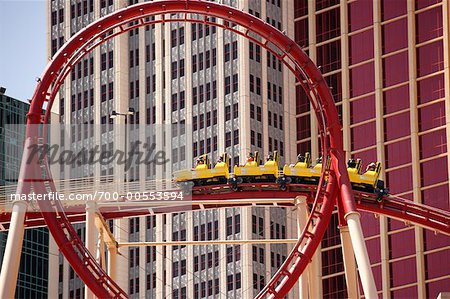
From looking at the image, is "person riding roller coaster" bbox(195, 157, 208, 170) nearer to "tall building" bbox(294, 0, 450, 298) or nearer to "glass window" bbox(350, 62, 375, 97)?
"tall building" bbox(294, 0, 450, 298)

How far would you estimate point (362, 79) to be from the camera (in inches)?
4131

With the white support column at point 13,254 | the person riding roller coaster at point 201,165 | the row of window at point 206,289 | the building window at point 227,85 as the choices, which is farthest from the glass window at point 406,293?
the white support column at point 13,254

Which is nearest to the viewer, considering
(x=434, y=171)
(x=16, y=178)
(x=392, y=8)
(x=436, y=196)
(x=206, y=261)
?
(x=436, y=196)

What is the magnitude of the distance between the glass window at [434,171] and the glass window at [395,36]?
28.4 ft

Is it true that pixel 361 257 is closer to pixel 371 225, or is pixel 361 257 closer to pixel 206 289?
pixel 371 225

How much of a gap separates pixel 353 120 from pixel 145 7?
2219 inches

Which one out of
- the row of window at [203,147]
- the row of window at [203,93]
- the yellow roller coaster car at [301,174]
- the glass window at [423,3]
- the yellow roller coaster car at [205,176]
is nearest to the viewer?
the yellow roller coaster car at [205,176]

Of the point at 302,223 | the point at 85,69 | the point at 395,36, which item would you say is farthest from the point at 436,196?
the point at 302,223

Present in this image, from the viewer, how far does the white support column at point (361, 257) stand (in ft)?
150

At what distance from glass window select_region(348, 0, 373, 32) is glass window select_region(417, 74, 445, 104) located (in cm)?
657

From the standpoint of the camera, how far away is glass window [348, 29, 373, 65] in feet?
344

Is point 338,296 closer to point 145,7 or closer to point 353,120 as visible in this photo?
point 353,120

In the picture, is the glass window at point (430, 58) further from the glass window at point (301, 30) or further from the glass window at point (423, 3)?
the glass window at point (301, 30)

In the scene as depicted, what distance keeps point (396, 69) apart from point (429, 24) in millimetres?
3820
